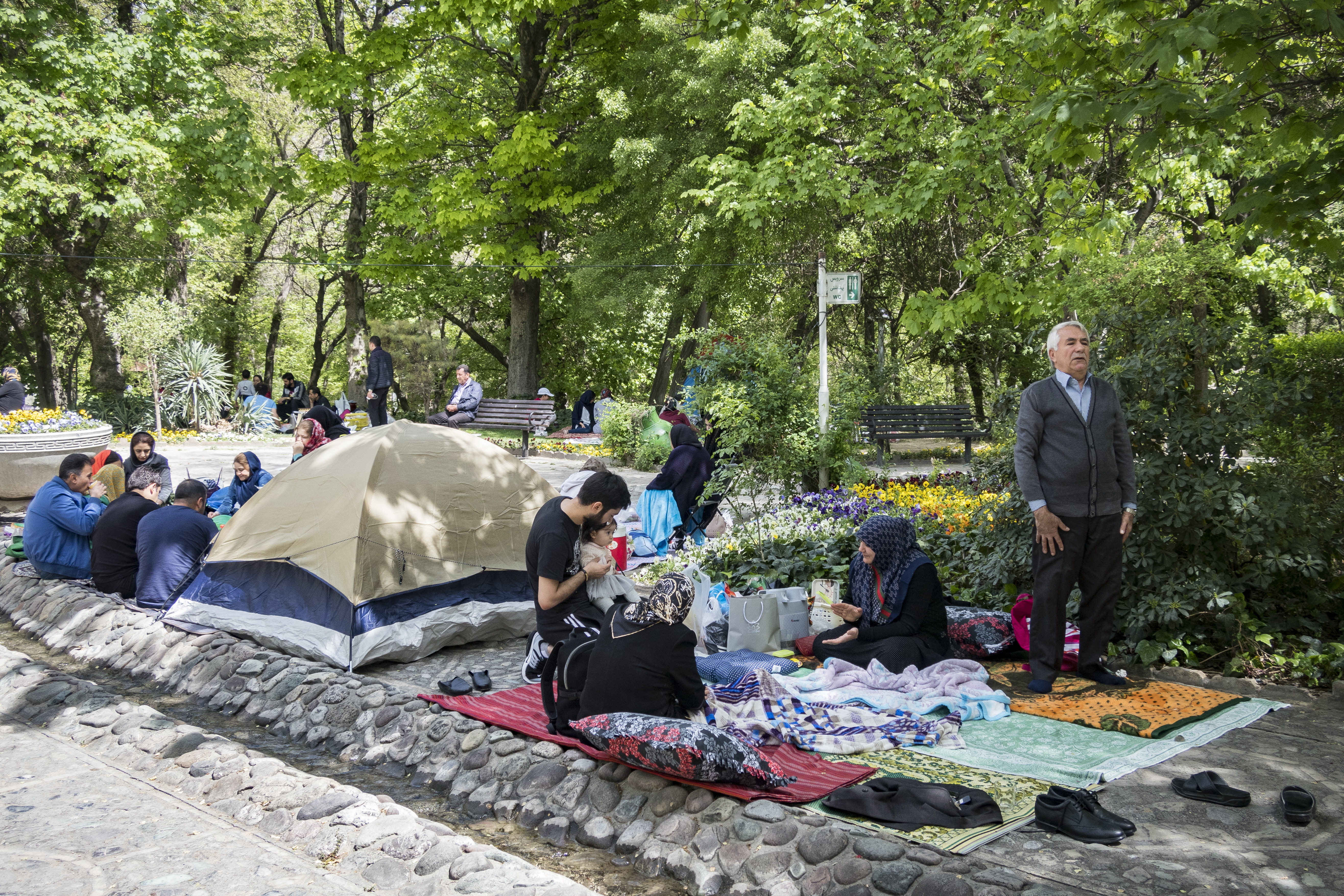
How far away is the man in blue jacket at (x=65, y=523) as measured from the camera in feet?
27.1

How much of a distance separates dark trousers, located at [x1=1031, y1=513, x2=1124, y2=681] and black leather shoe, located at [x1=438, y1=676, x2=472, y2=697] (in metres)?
3.17

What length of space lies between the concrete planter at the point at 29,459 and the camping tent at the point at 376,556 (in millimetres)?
6179

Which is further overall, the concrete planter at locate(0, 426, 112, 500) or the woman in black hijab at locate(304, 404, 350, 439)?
the concrete planter at locate(0, 426, 112, 500)

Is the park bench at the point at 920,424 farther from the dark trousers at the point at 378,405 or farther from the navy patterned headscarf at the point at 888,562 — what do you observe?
the navy patterned headscarf at the point at 888,562

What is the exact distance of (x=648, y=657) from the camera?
14.6ft

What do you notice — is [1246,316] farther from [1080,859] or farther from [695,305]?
[695,305]

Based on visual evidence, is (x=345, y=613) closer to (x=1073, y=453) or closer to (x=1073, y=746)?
(x=1073, y=746)

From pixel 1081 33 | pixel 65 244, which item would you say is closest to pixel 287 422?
pixel 65 244

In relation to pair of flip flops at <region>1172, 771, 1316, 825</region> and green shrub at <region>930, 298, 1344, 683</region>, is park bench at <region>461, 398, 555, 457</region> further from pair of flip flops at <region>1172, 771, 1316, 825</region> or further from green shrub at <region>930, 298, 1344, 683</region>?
pair of flip flops at <region>1172, 771, 1316, 825</region>

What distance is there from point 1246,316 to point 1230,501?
8.37 ft

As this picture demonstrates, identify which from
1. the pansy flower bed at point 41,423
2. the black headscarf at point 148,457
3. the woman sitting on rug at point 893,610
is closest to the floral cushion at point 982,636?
the woman sitting on rug at point 893,610

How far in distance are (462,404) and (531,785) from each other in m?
12.6

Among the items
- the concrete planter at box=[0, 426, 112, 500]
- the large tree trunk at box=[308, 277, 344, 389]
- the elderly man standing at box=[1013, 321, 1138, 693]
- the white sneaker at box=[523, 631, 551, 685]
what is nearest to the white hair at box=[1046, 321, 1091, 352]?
the elderly man standing at box=[1013, 321, 1138, 693]

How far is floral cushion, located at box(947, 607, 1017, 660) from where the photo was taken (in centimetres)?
600
